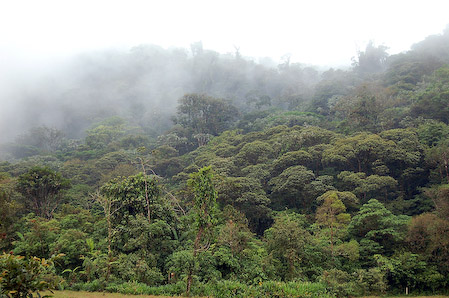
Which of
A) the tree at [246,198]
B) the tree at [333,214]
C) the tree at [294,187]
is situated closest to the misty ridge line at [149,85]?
the tree at [294,187]

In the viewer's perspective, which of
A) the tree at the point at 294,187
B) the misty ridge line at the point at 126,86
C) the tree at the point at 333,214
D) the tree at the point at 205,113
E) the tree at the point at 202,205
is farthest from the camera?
the misty ridge line at the point at 126,86

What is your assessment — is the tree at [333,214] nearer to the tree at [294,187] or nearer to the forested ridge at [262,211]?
the forested ridge at [262,211]

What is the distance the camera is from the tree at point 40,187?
1736 cm

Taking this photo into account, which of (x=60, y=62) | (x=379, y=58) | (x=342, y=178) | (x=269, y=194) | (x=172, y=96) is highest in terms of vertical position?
(x=60, y=62)

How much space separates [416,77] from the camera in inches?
1598

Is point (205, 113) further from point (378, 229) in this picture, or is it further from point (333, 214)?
point (378, 229)

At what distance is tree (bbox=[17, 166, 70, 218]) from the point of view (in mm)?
17359

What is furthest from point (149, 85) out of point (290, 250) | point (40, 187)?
point (290, 250)

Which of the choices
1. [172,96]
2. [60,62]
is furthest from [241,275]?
[60,62]

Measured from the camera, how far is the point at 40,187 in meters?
17.8

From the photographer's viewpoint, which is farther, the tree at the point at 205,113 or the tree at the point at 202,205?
the tree at the point at 205,113

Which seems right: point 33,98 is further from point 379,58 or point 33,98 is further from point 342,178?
point 379,58

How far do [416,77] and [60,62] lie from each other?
7594 centimetres

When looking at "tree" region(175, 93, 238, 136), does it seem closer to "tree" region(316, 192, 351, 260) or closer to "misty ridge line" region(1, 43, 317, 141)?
"misty ridge line" region(1, 43, 317, 141)
